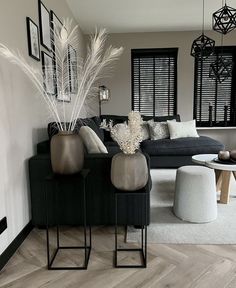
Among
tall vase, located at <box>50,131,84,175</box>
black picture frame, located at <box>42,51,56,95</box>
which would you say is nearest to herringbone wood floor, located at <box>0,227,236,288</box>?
tall vase, located at <box>50,131,84,175</box>

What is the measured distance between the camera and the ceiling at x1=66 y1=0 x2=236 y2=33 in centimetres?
394

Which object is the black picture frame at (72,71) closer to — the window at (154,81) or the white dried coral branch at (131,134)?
the white dried coral branch at (131,134)

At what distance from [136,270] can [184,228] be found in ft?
2.41

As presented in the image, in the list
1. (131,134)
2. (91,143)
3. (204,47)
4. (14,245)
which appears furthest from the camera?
(204,47)

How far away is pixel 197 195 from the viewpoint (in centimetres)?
233

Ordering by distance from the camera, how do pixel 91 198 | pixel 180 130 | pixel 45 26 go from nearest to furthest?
pixel 91 198 → pixel 45 26 → pixel 180 130

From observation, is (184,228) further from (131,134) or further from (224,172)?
(131,134)

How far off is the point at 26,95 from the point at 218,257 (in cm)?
201

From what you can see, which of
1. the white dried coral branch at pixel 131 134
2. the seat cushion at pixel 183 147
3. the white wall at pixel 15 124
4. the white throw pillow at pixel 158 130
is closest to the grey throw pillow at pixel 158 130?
the white throw pillow at pixel 158 130

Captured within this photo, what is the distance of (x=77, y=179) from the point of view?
178cm

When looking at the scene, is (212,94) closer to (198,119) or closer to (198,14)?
(198,119)

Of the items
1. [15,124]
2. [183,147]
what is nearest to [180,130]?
[183,147]

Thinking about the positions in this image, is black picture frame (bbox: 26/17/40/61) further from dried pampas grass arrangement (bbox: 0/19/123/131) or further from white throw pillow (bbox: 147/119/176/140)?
white throw pillow (bbox: 147/119/176/140)

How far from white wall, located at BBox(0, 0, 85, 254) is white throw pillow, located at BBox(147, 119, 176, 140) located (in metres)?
2.58
